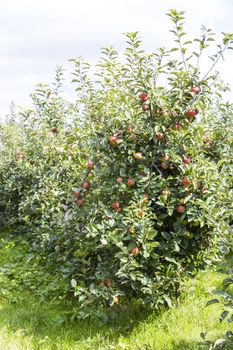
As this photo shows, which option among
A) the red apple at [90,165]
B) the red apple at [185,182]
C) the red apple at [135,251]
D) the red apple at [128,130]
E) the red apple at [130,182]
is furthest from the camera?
the red apple at [90,165]

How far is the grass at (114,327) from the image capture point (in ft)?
11.1

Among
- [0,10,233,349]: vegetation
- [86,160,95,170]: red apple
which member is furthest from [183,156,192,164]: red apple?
[86,160,95,170]: red apple

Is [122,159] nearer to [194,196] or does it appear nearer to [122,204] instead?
[122,204]

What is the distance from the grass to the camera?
3.40 m

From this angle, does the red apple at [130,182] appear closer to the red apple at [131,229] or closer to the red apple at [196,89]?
the red apple at [131,229]

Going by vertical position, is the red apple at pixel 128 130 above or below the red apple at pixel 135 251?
above

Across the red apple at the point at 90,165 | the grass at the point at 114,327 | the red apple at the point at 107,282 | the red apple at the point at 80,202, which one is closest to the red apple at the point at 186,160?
the red apple at the point at 90,165

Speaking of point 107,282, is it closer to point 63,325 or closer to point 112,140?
point 63,325

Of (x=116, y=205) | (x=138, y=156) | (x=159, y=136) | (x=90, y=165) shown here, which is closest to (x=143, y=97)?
(x=159, y=136)

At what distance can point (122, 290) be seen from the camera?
3.67 metres

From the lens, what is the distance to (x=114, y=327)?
3723 mm

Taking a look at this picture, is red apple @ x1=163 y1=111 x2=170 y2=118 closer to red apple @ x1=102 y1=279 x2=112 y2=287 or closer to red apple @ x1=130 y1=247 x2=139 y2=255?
red apple @ x1=130 y1=247 x2=139 y2=255

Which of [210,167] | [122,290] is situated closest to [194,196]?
[210,167]

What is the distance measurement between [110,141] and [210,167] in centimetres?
83
